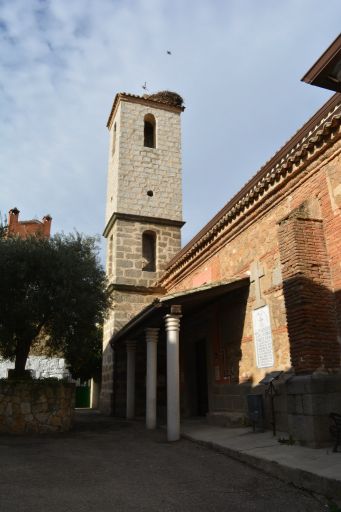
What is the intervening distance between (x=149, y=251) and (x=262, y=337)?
843 cm

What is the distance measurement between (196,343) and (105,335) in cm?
446

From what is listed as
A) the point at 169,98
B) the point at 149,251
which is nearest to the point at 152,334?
the point at 149,251

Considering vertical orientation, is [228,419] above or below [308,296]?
below

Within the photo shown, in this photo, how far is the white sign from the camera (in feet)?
25.4

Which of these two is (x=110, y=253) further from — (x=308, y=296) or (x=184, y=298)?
(x=308, y=296)

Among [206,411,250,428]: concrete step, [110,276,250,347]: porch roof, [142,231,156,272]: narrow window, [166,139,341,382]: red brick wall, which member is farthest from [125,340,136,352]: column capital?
[142,231,156,272]: narrow window

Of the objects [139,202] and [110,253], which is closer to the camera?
[110,253]

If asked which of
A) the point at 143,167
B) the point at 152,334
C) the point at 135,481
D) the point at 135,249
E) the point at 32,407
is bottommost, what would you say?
the point at 135,481

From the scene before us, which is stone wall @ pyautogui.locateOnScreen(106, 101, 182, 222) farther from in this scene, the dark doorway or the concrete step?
the concrete step

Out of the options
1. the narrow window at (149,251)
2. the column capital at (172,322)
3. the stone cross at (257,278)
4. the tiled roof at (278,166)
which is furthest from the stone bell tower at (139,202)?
the stone cross at (257,278)

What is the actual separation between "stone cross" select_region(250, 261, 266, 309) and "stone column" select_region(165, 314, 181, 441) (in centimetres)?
158

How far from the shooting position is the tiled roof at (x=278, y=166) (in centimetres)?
678

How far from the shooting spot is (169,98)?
18.1 meters

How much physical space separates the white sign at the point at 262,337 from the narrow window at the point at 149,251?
776cm
